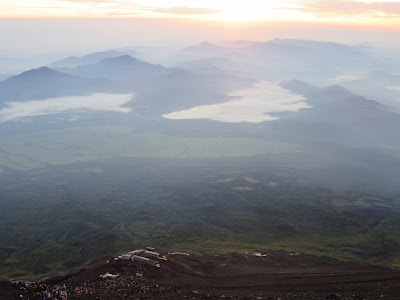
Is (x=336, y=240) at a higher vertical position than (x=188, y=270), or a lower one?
lower

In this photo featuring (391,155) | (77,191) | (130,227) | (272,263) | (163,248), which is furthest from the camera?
(391,155)

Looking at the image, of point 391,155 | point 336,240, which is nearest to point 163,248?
point 336,240

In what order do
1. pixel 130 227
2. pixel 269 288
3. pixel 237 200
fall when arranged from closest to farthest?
pixel 269 288
pixel 130 227
pixel 237 200

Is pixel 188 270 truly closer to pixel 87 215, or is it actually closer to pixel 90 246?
pixel 90 246

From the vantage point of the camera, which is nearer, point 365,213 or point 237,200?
point 365,213

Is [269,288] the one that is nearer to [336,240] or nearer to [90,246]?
[336,240]

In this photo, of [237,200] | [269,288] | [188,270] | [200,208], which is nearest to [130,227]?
[200,208]
